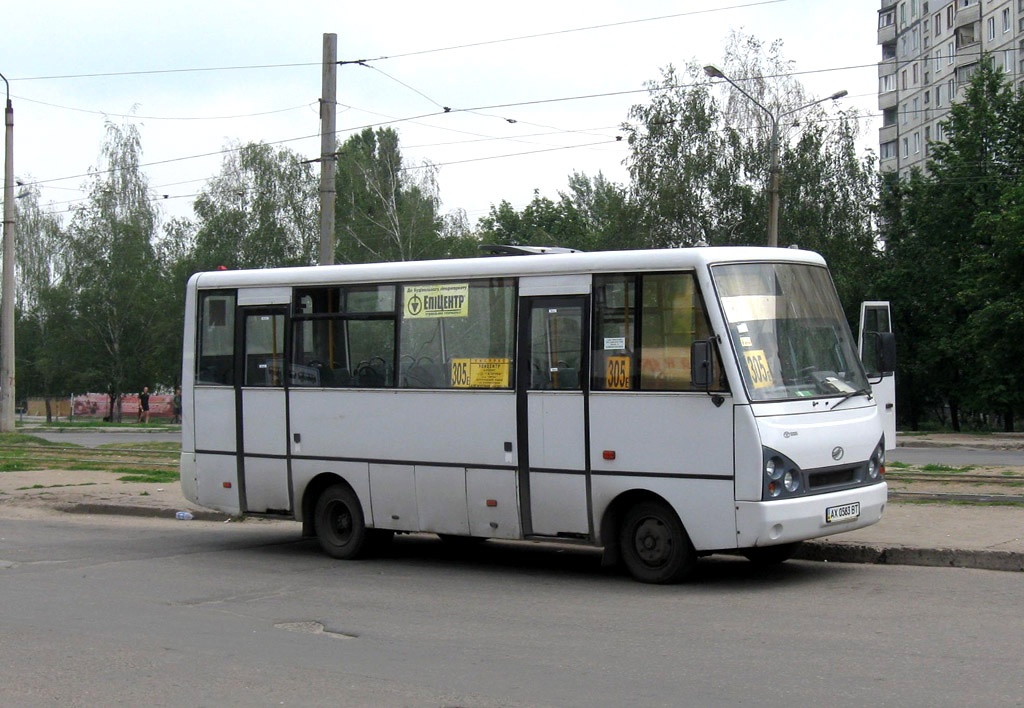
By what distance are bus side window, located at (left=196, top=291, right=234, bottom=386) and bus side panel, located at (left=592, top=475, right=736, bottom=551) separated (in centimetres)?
487

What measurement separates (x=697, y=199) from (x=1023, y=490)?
33.7 meters

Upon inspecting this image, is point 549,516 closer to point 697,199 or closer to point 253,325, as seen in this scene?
point 253,325

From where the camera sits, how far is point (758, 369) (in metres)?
9.19

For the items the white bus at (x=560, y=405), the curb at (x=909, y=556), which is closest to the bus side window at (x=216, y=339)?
the white bus at (x=560, y=405)

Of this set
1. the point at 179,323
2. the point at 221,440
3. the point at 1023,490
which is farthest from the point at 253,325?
the point at 179,323

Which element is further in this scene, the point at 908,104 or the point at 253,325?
the point at 908,104

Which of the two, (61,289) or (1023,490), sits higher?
(61,289)

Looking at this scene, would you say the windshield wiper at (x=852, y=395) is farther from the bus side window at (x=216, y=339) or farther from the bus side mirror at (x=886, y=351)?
the bus side window at (x=216, y=339)

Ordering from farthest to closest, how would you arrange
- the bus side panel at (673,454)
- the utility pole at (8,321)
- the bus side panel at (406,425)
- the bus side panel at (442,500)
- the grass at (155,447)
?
the utility pole at (8,321), the grass at (155,447), the bus side panel at (442,500), the bus side panel at (406,425), the bus side panel at (673,454)

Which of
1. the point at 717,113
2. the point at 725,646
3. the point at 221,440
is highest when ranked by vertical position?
the point at 717,113

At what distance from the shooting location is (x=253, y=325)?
12336mm

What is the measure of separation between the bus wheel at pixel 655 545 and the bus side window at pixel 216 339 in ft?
15.7

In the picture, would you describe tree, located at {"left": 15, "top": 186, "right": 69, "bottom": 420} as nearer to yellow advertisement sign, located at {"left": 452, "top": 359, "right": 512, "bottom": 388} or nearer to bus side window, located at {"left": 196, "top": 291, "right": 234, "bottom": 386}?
bus side window, located at {"left": 196, "top": 291, "right": 234, "bottom": 386}

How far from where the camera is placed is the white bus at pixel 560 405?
917 cm
